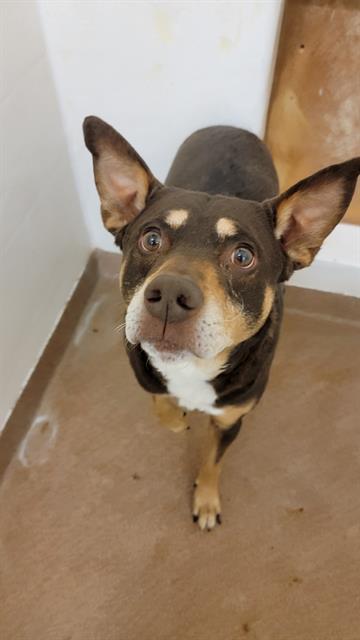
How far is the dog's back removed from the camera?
187 centimetres

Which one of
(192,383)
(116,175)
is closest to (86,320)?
(192,383)

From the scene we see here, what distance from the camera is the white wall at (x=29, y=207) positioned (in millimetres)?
1786

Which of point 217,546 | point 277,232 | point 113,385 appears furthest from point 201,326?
point 113,385

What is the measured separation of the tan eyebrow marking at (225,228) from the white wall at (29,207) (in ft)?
2.69

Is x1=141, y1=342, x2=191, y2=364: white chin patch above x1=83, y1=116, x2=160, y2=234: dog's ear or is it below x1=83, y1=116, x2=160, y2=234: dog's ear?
below

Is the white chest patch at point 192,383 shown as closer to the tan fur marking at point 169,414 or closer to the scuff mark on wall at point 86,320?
the tan fur marking at point 169,414

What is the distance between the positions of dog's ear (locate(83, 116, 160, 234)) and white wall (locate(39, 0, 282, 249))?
2.08ft

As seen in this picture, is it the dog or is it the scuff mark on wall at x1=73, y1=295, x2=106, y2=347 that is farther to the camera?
the scuff mark on wall at x1=73, y1=295, x2=106, y2=347

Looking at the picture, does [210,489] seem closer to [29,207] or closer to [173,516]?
[173,516]

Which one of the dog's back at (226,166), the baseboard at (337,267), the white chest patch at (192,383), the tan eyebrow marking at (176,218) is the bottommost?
the baseboard at (337,267)

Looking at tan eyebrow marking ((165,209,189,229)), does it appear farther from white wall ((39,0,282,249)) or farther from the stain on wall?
the stain on wall

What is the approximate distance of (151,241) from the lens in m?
1.36

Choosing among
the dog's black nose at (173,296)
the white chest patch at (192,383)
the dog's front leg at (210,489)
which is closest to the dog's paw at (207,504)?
the dog's front leg at (210,489)

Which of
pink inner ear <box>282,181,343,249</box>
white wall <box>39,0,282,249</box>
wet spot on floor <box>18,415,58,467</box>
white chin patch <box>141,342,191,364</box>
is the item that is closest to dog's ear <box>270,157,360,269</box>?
pink inner ear <box>282,181,343,249</box>
